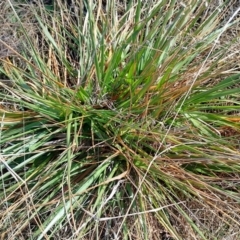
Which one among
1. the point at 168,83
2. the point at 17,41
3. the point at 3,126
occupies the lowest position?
the point at 3,126

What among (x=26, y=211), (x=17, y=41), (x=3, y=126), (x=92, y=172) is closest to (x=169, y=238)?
(x=92, y=172)

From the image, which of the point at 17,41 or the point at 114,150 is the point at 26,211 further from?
the point at 17,41

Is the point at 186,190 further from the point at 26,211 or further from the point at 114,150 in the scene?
the point at 26,211

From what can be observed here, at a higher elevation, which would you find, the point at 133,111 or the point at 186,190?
the point at 133,111

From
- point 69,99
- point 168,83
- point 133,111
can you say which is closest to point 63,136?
point 69,99

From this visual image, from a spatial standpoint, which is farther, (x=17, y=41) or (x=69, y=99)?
(x=17, y=41)

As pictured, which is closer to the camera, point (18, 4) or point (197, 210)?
point (197, 210)
